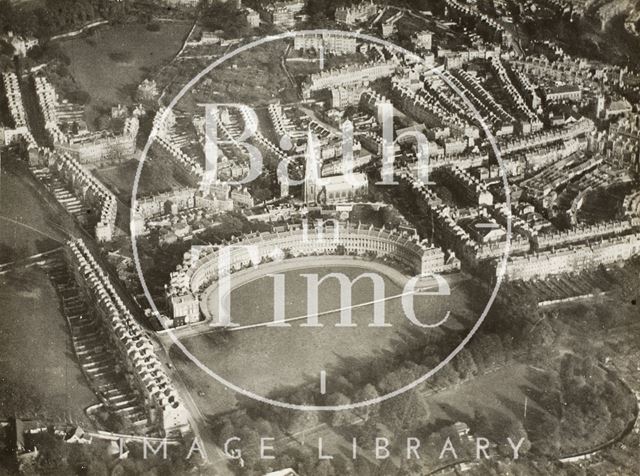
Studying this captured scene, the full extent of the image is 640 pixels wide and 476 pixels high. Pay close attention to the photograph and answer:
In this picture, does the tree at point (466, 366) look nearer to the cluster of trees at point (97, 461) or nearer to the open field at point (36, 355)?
the cluster of trees at point (97, 461)

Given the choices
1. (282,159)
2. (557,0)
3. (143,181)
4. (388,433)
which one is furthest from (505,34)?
(388,433)

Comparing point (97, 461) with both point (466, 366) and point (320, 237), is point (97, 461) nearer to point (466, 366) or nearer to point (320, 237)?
point (466, 366)

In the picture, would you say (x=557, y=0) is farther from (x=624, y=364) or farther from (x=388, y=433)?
(x=388, y=433)

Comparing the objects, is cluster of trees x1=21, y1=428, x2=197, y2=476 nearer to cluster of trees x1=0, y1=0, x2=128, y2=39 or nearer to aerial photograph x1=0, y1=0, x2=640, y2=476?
aerial photograph x1=0, y1=0, x2=640, y2=476

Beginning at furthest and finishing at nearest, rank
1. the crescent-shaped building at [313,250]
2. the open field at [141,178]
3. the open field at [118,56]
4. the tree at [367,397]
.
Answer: the open field at [118,56] < the open field at [141,178] < the crescent-shaped building at [313,250] < the tree at [367,397]

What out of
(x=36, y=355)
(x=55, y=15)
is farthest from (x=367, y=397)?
(x=55, y=15)

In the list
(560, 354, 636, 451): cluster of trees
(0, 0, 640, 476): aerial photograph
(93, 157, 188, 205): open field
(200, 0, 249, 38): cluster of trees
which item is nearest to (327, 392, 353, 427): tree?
(0, 0, 640, 476): aerial photograph

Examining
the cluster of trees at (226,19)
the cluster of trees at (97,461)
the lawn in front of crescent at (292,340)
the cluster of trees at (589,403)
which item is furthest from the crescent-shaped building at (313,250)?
the cluster of trees at (226,19)
